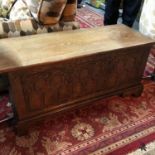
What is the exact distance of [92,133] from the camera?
1.31 m

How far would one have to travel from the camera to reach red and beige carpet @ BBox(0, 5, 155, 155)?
1194 millimetres

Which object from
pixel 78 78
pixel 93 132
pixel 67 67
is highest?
pixel 67 67

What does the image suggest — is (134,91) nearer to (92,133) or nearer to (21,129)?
(92,133)

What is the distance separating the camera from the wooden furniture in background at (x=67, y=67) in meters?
1.07

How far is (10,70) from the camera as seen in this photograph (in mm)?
957

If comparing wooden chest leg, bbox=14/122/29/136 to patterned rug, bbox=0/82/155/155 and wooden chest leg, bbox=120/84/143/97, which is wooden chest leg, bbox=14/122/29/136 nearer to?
patterned rug, bbox=0/82/155/155

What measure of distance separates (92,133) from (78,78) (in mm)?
380

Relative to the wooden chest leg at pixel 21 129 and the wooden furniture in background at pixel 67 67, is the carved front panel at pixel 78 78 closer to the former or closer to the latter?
the wooden furniture in background at pixel 67 67

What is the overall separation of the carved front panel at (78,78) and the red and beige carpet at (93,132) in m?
0.14

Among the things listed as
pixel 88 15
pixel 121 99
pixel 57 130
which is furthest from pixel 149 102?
pixel 88 15

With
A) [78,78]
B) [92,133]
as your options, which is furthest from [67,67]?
[92,133]

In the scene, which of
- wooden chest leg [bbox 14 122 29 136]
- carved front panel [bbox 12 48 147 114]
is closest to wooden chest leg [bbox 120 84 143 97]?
carved front panel [bbox 12 48 147 114]

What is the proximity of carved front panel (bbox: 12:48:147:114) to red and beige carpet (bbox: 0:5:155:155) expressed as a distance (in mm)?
145

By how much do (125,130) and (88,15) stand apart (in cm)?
257
